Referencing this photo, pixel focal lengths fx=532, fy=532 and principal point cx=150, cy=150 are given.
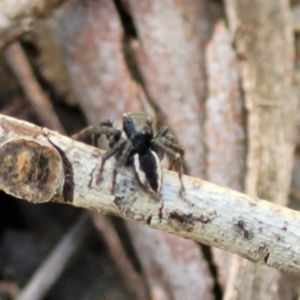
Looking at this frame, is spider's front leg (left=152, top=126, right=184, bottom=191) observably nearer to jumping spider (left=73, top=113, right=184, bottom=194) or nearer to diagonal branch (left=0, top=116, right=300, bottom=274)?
jumping spider (left=73, top=113, right=184, bottom=194)

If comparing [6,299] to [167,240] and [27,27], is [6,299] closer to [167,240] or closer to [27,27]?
[167,240]

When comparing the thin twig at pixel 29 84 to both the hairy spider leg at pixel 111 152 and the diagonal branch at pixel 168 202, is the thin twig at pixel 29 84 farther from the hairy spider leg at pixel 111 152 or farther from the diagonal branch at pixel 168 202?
the diagonal branch at pixel 168 202

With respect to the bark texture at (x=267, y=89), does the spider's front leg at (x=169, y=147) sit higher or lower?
lower

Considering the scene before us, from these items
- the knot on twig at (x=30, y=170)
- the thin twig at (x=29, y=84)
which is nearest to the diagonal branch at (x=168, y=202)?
the knot on twig at (x=30, y=170)

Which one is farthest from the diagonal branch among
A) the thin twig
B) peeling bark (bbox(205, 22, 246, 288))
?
the thin twig

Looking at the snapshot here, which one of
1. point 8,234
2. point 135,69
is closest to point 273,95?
point 135,69

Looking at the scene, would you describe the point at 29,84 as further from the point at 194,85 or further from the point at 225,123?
the point at 225,123

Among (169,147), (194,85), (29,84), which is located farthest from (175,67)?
(169,147)
